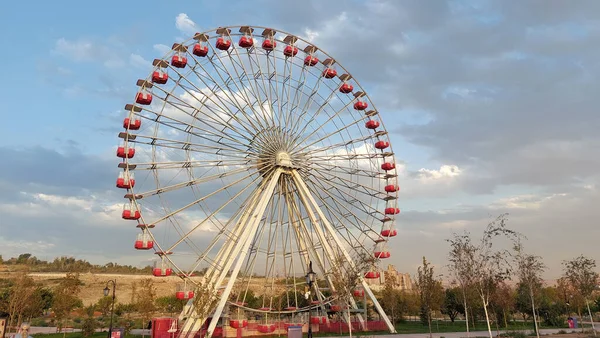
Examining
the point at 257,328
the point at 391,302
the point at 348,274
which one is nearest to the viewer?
the point at 348,274

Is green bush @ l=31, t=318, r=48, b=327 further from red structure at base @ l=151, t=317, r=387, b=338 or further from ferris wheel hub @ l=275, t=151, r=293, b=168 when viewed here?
ferris wheel hub @ l=275, t=151, r=293, b=168

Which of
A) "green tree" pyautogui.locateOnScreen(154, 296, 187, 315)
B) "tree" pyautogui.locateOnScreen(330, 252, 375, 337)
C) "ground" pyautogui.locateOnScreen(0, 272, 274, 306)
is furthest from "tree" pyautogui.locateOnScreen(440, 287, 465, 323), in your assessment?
"ground" pyautogui.locateOnScreen(0, 272, 274, 306)

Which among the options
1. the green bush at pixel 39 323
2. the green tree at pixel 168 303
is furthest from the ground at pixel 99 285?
the green bush at pixel 39 323

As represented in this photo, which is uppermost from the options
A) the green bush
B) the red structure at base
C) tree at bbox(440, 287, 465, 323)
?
tree at bbox(440, 287, 465, 323)

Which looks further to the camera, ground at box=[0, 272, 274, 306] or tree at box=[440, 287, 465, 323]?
ground at box=[0, 272, 274, 306]

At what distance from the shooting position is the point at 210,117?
3278 cm

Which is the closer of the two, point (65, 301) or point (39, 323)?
point (65, 301)

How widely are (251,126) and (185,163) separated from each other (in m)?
5.95

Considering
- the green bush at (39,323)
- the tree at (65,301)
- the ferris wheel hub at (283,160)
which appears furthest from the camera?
the green bush at (39,323)

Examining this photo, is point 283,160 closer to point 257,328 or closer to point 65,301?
point 257,328

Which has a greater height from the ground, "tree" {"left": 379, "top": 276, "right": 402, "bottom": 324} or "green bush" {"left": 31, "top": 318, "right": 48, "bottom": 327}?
"tree" {"left": 379, "top": 276, "right": 402, "bottom": 324}

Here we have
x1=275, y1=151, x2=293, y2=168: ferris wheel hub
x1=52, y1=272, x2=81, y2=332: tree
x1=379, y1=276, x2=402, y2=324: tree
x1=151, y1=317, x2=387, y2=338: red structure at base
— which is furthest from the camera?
x1=379, y1=276, x2=402, y2=324: tree

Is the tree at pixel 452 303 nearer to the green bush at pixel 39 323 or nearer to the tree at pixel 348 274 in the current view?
the tree at pixel 348 274

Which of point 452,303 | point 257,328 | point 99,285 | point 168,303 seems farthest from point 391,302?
point 99,285
